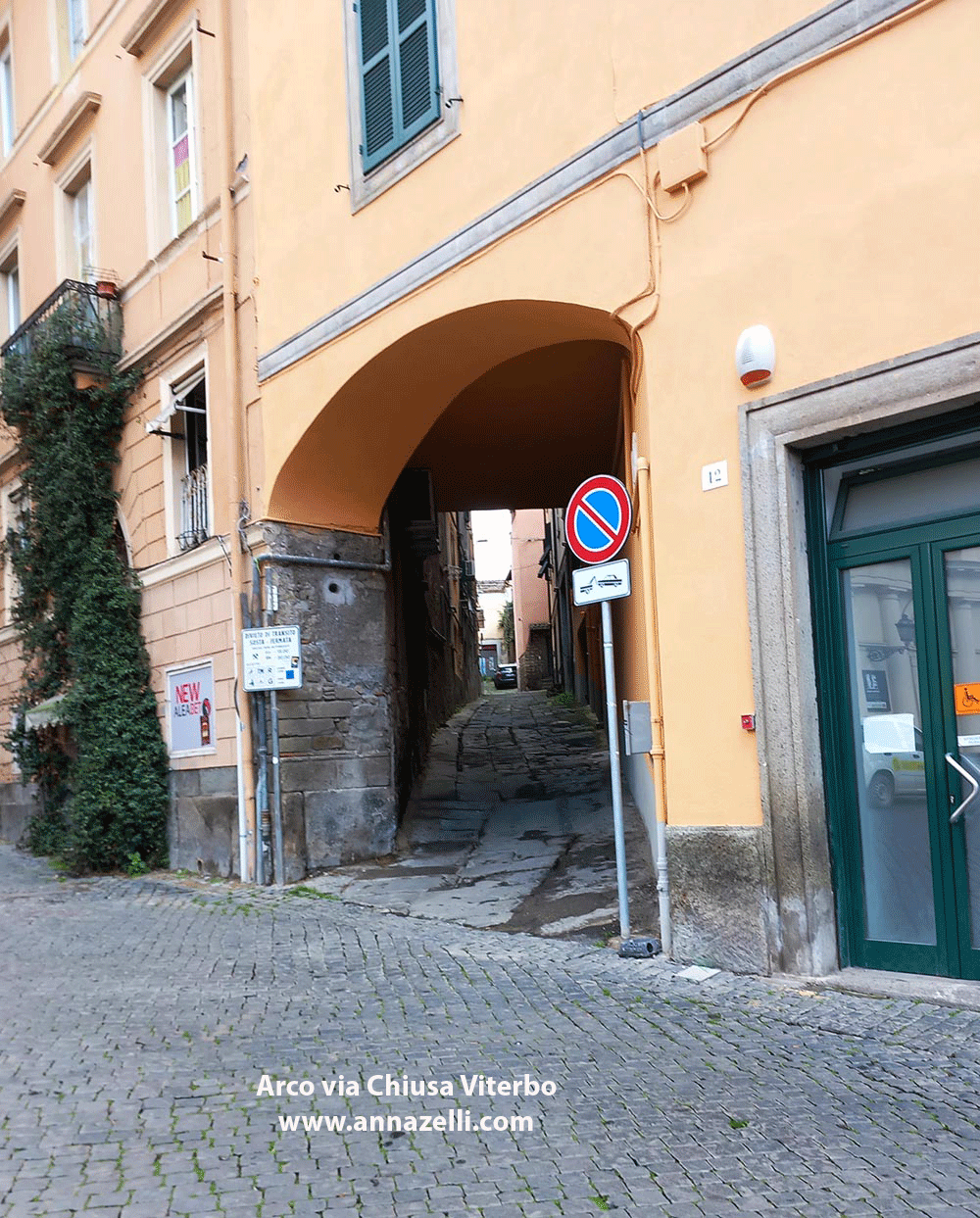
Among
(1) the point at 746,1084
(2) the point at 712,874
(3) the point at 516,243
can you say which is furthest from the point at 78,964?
(3) the point at 516,243

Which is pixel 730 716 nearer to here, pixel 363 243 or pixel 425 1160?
pixel 425 1160

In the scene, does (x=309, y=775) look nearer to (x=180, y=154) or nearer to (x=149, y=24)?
(x=180, y=154)

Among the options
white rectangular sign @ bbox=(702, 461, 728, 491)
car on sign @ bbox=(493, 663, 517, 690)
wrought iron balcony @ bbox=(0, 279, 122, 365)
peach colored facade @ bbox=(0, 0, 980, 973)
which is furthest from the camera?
car on sign @ bbox=(493, 663, 517, 690)

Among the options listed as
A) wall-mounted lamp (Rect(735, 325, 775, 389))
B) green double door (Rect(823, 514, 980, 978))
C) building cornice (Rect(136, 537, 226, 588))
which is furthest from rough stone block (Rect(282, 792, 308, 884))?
wall-mounted lamp (Rect(735, 325, 775, 389))

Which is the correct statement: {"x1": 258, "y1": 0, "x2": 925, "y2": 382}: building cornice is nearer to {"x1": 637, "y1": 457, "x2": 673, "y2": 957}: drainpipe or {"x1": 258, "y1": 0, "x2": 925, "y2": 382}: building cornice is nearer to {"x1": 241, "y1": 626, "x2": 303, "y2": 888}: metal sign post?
{"x1": 637, "y1": 457, "x2": 673, "y2": 957}: drainpipe

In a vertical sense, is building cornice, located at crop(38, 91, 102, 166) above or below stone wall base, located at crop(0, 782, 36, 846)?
above

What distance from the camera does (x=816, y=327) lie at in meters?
5.95

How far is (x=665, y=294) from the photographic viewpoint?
6.72 m

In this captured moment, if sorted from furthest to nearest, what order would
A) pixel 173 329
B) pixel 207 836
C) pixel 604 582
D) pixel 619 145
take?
pixel 173 329, pixel 207 836, pixel 619 145, pixel 604 582

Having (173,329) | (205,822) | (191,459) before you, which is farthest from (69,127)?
(205,822)

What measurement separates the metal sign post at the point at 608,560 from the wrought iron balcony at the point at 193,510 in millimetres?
5681

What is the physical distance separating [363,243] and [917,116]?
486cm

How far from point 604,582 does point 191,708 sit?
6030 mm

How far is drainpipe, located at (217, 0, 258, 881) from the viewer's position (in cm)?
1046
